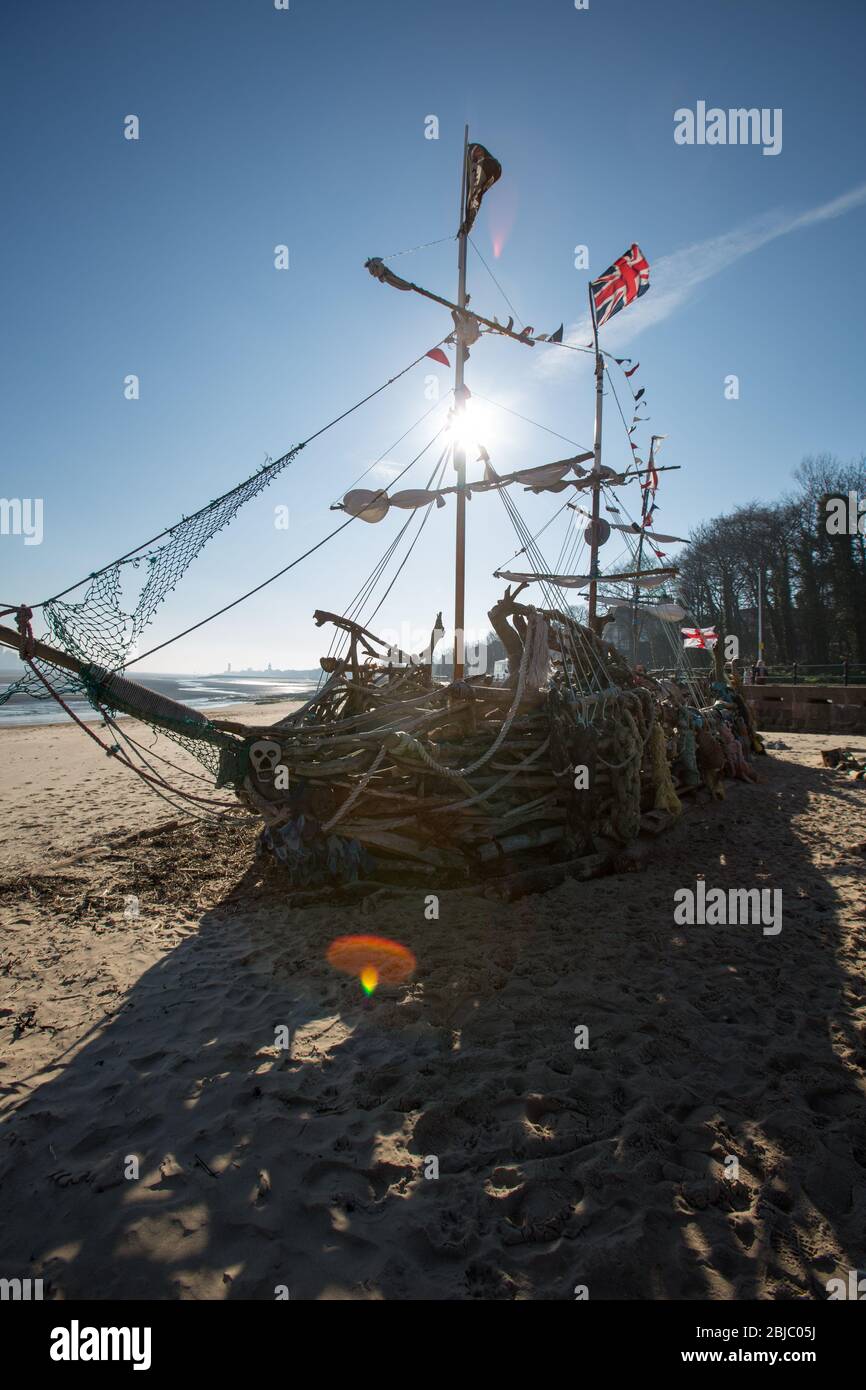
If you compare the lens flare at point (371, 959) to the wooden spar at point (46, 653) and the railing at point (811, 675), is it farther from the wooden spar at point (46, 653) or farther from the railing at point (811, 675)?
the railing at point (811, 675)

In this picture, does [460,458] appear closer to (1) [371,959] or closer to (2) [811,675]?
(1) [371,959]

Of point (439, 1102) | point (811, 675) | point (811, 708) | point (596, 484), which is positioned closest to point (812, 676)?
point (811, 675)

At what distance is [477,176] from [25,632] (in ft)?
28.4

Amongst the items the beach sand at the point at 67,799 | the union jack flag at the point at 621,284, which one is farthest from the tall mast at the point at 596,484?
the beach sand at the point at 67,799

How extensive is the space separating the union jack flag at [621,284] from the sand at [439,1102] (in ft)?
46.1

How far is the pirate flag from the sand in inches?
372

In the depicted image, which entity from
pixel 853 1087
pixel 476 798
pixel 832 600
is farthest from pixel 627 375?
pixel 832 600

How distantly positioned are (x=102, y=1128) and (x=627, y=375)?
1980 centimetres

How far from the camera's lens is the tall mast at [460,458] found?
8.27m

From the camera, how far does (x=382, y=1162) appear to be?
8.93 feet

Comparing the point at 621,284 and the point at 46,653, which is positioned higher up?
the point at 621,284

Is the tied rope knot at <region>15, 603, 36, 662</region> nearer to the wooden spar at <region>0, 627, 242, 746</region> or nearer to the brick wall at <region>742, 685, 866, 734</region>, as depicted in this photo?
the wooden spar at <region>0, 627, 242, 746</region>

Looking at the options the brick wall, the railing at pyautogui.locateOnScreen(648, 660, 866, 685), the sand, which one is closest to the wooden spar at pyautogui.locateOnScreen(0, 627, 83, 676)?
the sand

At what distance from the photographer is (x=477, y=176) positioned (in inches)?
326
